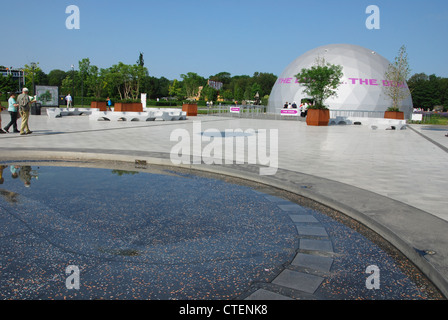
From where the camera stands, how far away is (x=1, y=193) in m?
5.93

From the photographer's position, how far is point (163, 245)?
395 centimetres

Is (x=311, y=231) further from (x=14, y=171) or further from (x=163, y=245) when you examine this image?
(x=14, y=171)

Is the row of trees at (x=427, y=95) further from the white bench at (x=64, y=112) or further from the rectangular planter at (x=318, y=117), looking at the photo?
the white bench at (x=64, y=112)

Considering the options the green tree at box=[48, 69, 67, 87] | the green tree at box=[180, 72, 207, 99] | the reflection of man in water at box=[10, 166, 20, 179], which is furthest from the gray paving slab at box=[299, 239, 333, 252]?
the green tree at box=[48, 69, 67, 87]

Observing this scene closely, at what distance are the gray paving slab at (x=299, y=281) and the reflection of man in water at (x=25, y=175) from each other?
17.4ft

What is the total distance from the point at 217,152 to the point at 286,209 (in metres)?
5.23

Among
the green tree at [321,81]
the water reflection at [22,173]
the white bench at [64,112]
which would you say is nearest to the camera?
the water reflection at [22,173]

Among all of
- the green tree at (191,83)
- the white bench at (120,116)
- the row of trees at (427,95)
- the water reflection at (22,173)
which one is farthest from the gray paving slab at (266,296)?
the row of trees at (427,95)

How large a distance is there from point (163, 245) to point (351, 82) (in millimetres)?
45489

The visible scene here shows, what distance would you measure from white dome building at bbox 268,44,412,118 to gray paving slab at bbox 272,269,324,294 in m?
43.1

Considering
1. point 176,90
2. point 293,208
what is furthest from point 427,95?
point 293,208

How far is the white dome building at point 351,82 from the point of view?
44.2 m
